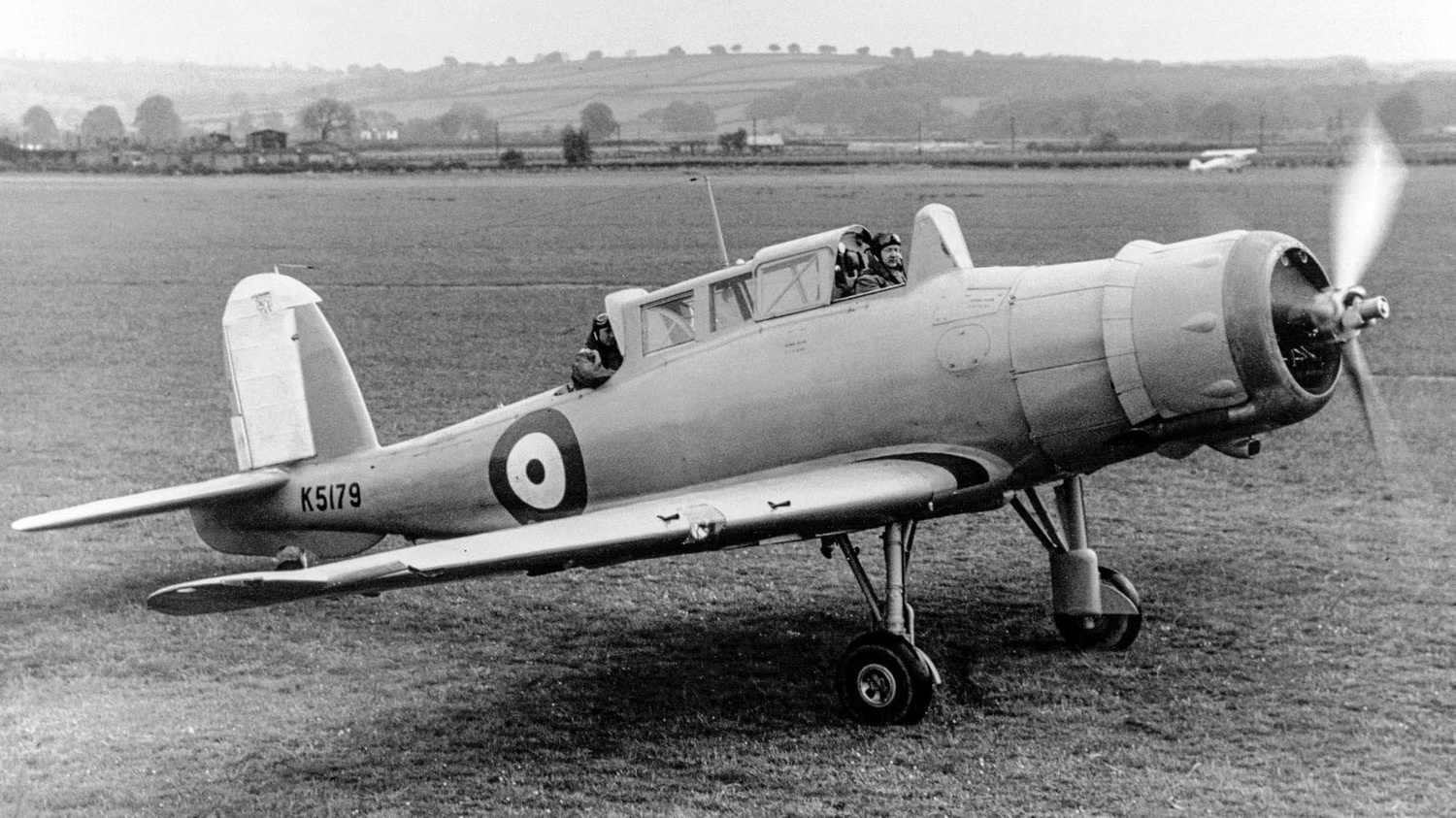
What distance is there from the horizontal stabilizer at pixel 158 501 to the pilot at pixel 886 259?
3.88 meters

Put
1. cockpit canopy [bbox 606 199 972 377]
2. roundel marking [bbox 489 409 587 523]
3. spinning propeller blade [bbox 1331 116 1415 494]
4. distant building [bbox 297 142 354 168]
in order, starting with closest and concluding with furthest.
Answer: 1. spinning propeller blade [bbox 1331 116 1415 494]
2. cockpit canopy [bbox 606 199 972 377]
3. roundel marking [bbox 489 409 587 523]
4. distant building [bbox 297 142 354 168]

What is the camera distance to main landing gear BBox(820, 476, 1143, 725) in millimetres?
6820

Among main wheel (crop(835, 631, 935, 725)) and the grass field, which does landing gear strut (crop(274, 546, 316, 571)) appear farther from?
main wheel (crop(835, 631, 935, 725))

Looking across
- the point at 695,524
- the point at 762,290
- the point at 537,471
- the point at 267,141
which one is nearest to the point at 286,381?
the point at 537,471

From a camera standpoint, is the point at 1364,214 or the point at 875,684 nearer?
the point at 875,684

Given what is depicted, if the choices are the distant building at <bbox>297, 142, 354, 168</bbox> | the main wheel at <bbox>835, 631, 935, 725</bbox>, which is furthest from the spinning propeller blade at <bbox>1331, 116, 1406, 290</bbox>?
the distant building at <bbox>297, 142, 354, 168</bbox>

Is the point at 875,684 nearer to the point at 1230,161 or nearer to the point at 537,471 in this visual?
the point at 537,471

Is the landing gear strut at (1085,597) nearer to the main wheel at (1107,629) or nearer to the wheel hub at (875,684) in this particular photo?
the main wheel at (1107,629)

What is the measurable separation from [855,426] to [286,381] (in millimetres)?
3903

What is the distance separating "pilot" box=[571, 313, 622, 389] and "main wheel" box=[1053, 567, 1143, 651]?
9.50 feet

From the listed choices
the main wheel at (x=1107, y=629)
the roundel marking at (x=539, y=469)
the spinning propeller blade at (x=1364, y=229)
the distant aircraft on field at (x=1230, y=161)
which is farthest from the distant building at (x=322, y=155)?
the spinning propeller blade at (x=1364, y=229)

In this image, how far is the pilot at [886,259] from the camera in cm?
761

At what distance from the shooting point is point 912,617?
714 centimetres

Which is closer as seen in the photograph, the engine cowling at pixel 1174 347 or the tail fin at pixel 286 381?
the engine cowling at pixel 1174 347
